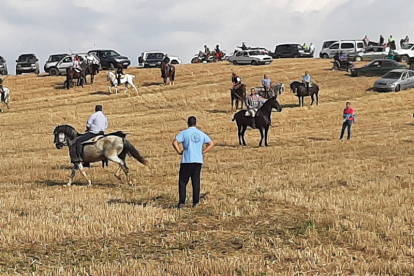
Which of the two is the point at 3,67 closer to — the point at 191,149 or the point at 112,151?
the point at 112,151

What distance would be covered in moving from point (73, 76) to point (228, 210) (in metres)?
33.3

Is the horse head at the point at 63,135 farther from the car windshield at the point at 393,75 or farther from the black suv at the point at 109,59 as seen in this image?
the black suv at the point at 109,59

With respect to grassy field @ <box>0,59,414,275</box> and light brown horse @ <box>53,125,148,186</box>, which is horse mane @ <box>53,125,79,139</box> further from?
grassy field @ <box>0,59,414,275</box>

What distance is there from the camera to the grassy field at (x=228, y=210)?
7371 mm

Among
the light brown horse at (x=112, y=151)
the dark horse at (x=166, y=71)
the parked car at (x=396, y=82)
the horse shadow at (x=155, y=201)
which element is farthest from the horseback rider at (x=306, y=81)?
the horse shadow at (x=155, y=201)

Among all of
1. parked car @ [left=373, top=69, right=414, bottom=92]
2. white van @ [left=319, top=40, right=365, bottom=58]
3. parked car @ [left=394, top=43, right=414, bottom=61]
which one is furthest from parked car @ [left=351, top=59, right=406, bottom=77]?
white van @ [left=319, top=40, right=365, bottom=58]

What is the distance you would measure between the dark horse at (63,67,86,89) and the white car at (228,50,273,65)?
15155 millimetres

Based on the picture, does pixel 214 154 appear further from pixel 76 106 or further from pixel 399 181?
pixel 76 106

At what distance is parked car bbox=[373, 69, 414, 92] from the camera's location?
37.1 m

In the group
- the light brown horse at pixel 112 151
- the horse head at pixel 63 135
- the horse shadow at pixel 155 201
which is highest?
the horse head at pixel 63 135

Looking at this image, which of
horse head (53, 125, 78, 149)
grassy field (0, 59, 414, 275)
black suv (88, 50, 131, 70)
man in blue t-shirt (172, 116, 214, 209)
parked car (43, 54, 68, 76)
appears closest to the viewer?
grassy field (0, 59, 414, 275)

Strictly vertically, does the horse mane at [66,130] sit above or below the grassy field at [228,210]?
above

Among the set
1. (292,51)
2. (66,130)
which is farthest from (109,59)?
(66,130)

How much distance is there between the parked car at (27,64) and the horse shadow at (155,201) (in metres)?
40.9
